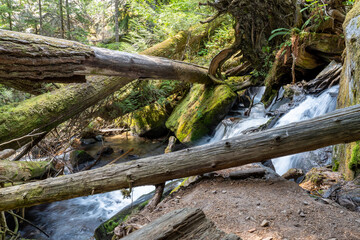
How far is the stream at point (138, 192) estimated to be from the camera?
197 inches

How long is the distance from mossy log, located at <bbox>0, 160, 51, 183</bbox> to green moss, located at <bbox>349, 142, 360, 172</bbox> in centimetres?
584

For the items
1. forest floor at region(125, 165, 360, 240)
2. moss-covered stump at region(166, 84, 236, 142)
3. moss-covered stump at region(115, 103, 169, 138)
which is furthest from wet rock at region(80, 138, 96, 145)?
forest floor at region(125, 165, 360, 240)

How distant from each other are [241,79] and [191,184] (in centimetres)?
704

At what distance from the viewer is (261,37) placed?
7828 mm

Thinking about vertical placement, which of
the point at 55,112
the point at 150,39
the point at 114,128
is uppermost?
the point at 150,39

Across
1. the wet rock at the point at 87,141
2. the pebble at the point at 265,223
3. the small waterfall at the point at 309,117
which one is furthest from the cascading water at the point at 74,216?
the wet rock at the point at 87,141

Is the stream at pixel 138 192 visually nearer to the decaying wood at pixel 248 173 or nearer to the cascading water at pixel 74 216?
the cascading water at pixel 74 216

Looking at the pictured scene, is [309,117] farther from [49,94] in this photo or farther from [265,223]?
[49,94]

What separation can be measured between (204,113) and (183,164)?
4809mm

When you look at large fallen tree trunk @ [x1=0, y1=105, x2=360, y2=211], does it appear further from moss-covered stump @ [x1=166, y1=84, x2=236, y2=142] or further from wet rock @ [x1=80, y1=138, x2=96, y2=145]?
wet rock @ [x1=80, y1=138, x2=96, y2=145]

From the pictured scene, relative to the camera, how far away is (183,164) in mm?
3451

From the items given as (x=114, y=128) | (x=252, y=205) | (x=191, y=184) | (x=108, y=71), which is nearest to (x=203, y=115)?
(x=108, y=71)

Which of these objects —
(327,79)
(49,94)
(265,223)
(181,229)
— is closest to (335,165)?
(265,223)

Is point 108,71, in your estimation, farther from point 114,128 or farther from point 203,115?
point 114,128
